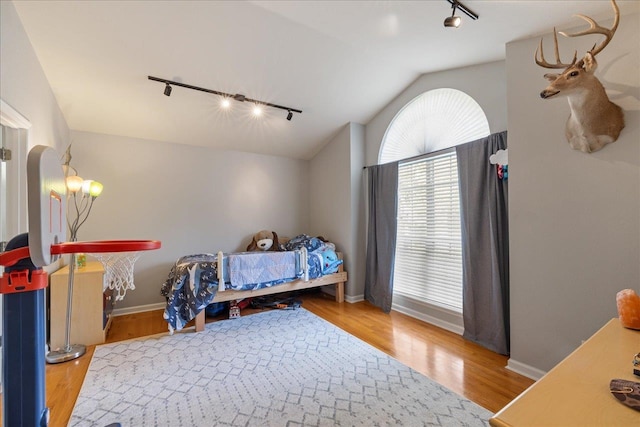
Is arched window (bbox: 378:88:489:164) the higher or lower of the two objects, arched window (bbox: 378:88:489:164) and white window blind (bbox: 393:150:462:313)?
the higher

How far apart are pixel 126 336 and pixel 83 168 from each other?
2.17 metres

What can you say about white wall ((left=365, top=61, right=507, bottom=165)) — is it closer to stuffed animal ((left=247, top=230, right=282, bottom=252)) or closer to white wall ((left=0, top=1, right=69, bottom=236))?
stuffed animal ((left=247, top=230, right=282, bottom=252))

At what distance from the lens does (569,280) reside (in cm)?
194

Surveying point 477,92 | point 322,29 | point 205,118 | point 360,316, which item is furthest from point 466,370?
point 205,118

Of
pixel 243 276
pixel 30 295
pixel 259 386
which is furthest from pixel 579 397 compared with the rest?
pixel 243 276

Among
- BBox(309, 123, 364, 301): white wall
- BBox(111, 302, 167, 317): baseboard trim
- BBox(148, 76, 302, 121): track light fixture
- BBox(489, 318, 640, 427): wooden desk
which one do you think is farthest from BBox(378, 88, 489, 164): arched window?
BBox(111, 302, 167, 317): baseboard trim

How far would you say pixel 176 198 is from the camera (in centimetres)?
399

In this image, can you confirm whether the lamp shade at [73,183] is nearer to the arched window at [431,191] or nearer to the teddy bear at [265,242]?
the teddy bear at [265,242]

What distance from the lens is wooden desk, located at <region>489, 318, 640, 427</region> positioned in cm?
69

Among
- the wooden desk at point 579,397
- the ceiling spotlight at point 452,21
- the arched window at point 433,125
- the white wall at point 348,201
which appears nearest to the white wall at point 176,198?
the white wall at point 348,201

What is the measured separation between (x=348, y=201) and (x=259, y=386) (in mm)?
2668

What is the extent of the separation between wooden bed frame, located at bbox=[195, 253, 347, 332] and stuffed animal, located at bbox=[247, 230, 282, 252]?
79 centimetres

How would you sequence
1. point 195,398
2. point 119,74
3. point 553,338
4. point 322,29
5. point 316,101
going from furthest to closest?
point 316,101
point 119,74
point 322,29
point 553,338
point 195,398

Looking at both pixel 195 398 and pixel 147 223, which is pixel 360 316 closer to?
pixel 195 398
